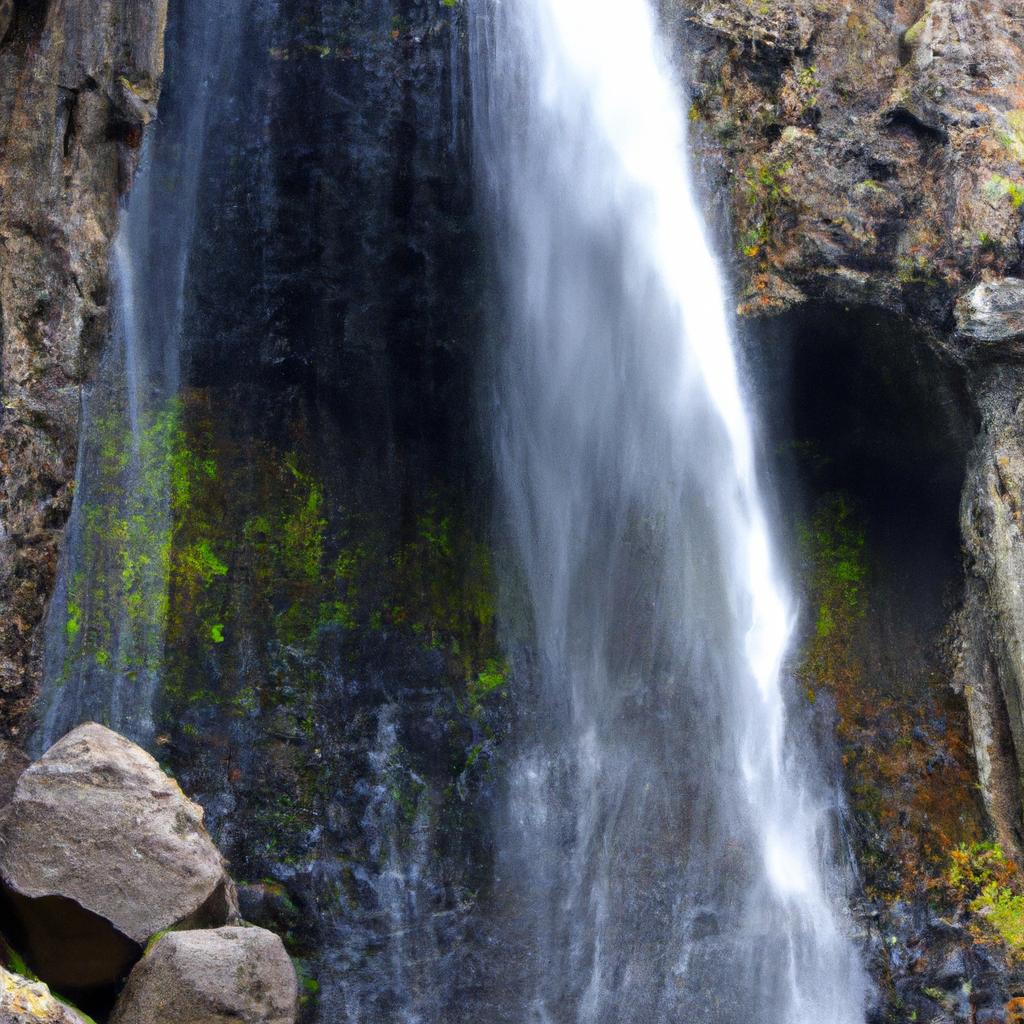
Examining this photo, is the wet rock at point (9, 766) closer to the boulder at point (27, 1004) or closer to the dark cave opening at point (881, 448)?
the boulder at point (27, 1004)

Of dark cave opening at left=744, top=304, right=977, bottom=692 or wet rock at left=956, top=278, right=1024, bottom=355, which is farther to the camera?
dark cave opening at left=744, top=304, right=977, bottom=692

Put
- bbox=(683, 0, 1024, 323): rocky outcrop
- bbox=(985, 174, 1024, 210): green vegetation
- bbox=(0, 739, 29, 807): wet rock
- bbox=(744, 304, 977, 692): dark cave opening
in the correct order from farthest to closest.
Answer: bbox=(744, 304, 977, 692): dark cave opening < bbox=(683, 0, 1024, 323): rocky outcrop < bbox=(985, 174, 1024, 210): green vegetation < bbox=(0, 739, 29, 807): wet rock

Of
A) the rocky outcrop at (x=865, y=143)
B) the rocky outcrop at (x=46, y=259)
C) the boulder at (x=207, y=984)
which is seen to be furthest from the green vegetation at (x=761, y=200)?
the boulder at (x=207, y=984)

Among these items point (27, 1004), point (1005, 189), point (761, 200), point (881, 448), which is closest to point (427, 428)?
point (761, 200)

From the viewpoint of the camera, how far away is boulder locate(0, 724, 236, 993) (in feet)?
14.1

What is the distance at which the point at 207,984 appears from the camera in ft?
13.8

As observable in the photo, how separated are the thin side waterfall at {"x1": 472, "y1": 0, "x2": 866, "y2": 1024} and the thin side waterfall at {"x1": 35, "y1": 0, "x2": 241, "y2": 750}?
1.76m

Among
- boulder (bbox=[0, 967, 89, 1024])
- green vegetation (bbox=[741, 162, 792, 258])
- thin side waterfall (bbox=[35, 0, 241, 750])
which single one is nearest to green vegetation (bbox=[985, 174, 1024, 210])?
green vegetation (bbox=[741, 162, 792, 258])

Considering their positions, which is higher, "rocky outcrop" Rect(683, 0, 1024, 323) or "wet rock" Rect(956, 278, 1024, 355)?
"rocky outcrop" Rect(683, 0, 1024, 323)

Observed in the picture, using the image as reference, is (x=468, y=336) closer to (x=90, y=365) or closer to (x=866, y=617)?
(x=90, y=365)

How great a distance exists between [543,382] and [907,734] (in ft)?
9.72

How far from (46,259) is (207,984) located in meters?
3.77

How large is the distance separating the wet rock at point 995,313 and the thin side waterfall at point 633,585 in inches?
53.8

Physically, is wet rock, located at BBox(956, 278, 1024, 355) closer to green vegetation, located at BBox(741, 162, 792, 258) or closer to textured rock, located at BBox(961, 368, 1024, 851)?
textured rock, located at BBox(961, 368, 1024, 851)
